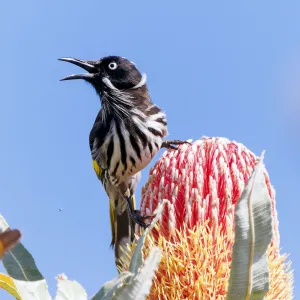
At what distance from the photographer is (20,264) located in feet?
8.20

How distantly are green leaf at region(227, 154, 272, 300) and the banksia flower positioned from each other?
3.41ft

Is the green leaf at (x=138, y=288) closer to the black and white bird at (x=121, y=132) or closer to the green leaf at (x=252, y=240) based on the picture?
the green leaf at (x=252, y=240)

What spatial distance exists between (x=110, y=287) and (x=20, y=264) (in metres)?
0.69

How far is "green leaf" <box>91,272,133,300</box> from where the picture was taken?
1.94m

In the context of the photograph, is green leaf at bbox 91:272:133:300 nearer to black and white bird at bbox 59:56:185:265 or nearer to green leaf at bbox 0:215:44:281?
green leaf at bbox 0:215:44:281

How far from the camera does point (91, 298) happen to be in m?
2.02

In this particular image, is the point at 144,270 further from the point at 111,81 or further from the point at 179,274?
the point at 111,81

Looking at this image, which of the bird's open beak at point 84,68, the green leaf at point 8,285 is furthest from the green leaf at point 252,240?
the bird's open beak at point 84,68

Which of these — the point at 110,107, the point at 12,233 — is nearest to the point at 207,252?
the point at 12,233

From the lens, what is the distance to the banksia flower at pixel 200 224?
10.5 feet

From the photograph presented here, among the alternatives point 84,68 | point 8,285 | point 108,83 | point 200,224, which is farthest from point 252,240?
point 108,83

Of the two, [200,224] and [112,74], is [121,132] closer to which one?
[112,74]

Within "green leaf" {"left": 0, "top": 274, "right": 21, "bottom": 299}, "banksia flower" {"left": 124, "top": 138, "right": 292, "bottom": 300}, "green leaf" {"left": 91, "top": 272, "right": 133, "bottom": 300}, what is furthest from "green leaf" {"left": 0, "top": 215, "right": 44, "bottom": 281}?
"banksia flower" {"left": 124, "top": 138, "right": 292, "bottom": 300}

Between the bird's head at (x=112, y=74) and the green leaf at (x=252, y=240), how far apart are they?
17.0 ft
